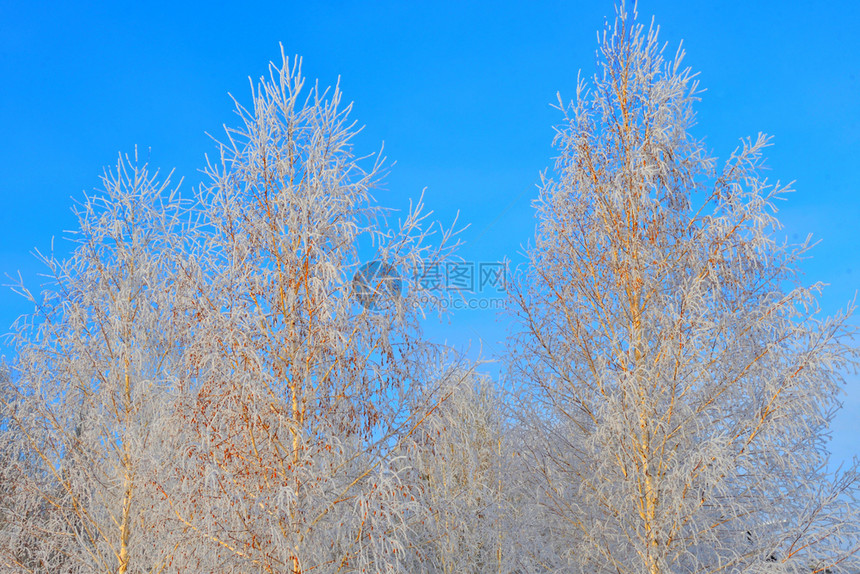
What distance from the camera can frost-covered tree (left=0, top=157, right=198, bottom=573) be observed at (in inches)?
377

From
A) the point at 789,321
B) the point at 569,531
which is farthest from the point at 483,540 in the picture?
the point at 789,321

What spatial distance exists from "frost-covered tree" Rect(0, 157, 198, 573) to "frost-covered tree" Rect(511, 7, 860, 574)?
539 centimetres

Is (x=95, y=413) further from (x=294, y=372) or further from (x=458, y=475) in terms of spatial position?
(x=458, y=475)

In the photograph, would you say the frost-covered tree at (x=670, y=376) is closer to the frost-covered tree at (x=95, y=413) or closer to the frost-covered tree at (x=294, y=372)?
the frost-covered tree at (x=294, y=372)

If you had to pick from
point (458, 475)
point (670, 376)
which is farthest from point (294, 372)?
point (458, 475)

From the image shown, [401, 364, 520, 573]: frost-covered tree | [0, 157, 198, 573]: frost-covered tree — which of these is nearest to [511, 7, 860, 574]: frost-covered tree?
[401, 364, 520, 573]: frost-covered tree

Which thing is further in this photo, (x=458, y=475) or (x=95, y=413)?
(x=458, y=475)

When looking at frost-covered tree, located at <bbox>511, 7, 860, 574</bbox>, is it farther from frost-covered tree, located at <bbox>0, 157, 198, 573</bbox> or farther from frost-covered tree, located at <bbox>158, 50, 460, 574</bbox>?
frost-covered tree, located at <bbox>0, 157, 198, 573</bbox>

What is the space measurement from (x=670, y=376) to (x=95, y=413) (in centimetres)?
814

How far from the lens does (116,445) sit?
32.2 feet

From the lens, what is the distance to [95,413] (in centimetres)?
988

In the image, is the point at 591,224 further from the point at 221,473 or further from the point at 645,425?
the point at 221,473

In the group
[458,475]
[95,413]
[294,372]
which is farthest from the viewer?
[458,475]

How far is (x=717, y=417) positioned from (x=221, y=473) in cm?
519
